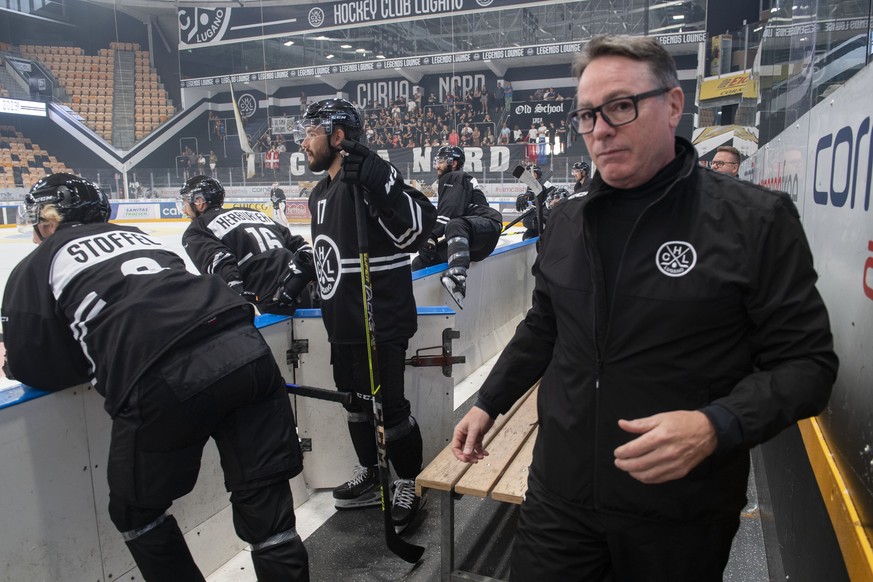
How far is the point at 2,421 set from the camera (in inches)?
64.0

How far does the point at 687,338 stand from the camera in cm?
100

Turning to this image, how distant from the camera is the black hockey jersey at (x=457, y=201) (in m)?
4.61

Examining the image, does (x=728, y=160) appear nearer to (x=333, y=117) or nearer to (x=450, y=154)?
(x=450, y=154)

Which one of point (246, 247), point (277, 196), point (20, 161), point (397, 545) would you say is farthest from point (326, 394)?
point (20, 161)

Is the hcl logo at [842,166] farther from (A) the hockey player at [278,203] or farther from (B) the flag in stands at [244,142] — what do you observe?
(B) the flag in stands at [244,142]

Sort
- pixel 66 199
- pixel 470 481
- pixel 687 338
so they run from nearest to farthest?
pixel 687 338, pixel 66 199, pixel 470 481

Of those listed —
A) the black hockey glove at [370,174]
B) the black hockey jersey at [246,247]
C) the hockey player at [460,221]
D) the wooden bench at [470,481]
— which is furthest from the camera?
the hockey player at [460,221]

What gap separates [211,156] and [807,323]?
18.0 m

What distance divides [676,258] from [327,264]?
1.65 meters

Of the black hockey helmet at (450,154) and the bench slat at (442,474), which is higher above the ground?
the black hockey helmet at (450,154)

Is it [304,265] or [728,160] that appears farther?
[728,160]

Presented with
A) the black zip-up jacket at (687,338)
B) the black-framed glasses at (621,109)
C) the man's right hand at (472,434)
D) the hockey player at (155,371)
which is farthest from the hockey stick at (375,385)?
the black-framed glasses at (621,109)

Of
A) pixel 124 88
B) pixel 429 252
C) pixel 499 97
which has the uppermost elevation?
pixel 124 88

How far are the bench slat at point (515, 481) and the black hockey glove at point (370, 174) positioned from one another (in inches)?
36.3
